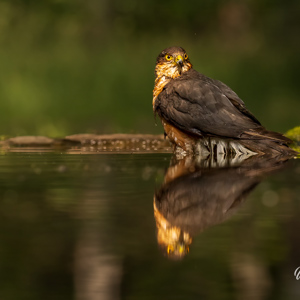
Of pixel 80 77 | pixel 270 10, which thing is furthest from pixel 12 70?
pixel 270 10

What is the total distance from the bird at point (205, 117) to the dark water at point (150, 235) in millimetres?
1597

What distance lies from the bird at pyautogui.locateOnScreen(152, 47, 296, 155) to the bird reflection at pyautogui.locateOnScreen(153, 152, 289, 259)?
1.67 feet

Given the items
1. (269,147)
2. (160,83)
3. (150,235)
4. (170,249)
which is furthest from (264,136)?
(170,249)

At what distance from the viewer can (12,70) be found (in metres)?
18.7

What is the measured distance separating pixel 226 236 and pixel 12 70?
15.7m

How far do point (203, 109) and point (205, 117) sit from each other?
114 millimetres

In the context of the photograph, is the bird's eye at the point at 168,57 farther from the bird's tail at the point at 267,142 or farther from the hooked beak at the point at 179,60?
the bird's tail at the point at 267,142

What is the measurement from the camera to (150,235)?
3570mm

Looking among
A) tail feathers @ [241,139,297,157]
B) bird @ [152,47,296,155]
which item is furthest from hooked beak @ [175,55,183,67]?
tail feathers @ [241,139,297,157]

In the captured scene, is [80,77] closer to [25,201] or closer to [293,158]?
[293,158]

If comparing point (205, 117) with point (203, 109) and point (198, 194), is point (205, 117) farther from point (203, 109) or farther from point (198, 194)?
point (198, 194)

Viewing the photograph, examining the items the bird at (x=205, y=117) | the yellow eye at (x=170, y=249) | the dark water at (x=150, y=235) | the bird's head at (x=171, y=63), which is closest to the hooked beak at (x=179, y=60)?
the bird's head at (x=171, y=63)

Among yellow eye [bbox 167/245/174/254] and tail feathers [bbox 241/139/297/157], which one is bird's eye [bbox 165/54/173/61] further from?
yellow eye [bbox 167/245/174/254]

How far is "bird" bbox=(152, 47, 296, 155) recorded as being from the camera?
7.82m
